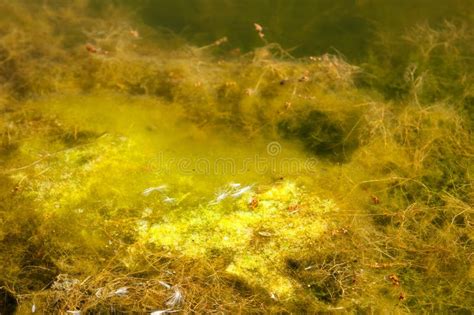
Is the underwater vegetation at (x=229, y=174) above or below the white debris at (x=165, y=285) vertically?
above

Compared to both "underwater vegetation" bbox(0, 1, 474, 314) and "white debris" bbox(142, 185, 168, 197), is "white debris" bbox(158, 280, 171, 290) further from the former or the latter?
"white debris" bbox(142, 185, 168, 197)

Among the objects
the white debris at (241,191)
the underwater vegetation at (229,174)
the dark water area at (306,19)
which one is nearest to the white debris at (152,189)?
the underwater vegetation at (229,174)

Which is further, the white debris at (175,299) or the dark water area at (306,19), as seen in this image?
the dark water area at (306,19)
